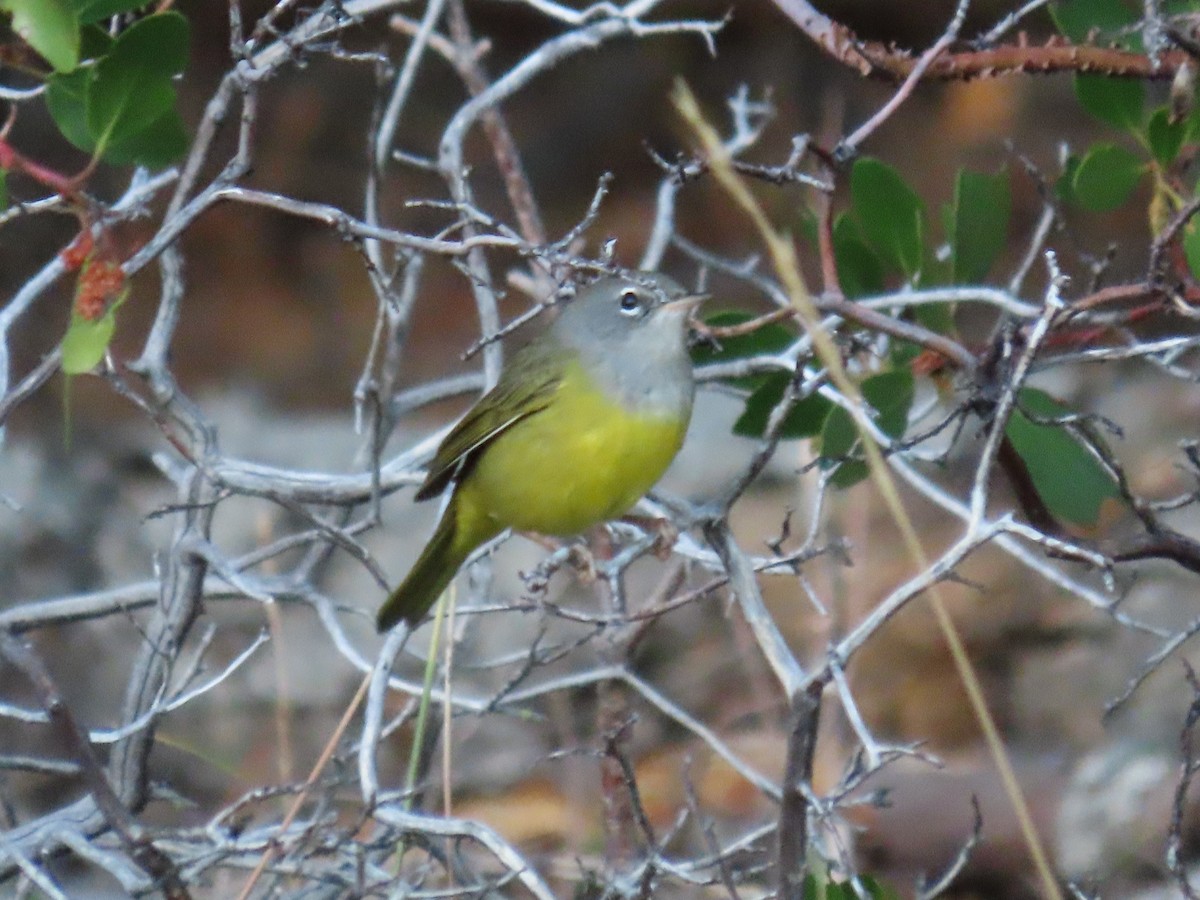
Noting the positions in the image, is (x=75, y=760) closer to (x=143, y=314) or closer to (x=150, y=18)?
(x=150, y=18)

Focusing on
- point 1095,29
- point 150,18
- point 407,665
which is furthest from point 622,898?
point 407,665

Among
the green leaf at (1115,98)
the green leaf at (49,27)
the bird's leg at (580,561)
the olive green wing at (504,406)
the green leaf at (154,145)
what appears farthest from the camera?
the olive green wing at (504,406)

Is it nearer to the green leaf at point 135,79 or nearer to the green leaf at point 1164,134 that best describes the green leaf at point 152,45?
the green leaf at point 135,79

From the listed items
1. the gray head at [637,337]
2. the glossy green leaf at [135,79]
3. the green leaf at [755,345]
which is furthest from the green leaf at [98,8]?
the green leaf at [755,345]

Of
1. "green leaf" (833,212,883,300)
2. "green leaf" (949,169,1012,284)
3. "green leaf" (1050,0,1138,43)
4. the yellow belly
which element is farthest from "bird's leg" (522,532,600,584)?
"green leaf" (1050,0,1138,43)

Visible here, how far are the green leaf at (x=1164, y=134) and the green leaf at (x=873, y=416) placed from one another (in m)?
0.57

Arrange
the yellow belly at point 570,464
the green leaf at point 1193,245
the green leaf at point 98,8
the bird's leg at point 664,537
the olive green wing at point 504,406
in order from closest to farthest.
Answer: the green leaf at point 98,8 < the green leaf at point 1193,245 < the bird's leg at point 664,537 < the yellow belly at point 570,464 < the olive green wing at point 504,406

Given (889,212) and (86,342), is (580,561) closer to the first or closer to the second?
(889,212)

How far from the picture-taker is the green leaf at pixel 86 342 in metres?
2.17

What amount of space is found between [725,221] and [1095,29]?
409 centimetres

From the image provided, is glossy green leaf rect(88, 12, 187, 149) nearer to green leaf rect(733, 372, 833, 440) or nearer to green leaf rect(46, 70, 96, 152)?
green leaf rect(46, 70, 96, 152)

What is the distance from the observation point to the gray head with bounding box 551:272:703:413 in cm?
331

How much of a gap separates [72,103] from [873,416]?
1.40m

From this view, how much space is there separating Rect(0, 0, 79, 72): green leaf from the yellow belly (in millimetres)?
1430
